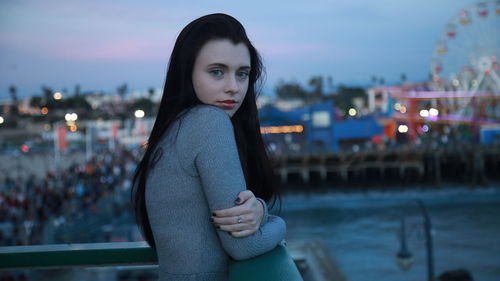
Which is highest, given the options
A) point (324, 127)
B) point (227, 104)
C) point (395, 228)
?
point (227, 104)

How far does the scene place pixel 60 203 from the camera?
15.3 metres

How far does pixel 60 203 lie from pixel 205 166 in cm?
1511

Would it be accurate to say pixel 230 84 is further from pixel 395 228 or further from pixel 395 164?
pixel 395 164

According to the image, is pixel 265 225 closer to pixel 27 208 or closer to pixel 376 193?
pixel 27 208

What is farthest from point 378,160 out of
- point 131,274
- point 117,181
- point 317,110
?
point 131,274

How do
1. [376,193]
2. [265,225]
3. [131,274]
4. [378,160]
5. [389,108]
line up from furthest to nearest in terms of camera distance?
[389,108], [378,160], [376,193], [131,274], [265,225]

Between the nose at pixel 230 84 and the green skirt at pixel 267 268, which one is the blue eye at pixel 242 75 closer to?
the nose at pixel 230 84

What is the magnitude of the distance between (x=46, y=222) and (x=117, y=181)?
8.33 metres

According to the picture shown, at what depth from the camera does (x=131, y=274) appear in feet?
6.71

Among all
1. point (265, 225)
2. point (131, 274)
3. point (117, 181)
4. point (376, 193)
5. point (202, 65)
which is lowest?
point (376, 193)

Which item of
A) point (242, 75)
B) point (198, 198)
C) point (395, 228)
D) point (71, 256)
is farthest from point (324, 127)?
point (198, 198)

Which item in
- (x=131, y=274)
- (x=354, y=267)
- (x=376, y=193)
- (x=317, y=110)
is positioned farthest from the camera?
(x=317, y=110)

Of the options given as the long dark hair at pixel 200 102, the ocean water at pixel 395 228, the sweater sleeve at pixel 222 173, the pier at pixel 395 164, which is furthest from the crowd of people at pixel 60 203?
the pier at pixel 395 164

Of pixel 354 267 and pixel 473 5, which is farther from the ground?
pixel 473 5
